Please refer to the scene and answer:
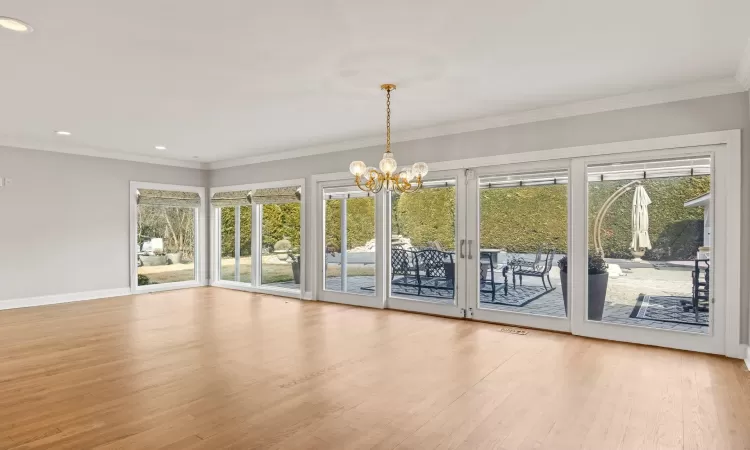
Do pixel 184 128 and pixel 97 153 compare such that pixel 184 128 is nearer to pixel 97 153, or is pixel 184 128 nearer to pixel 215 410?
pixel 97 153

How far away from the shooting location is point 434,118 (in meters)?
5.58

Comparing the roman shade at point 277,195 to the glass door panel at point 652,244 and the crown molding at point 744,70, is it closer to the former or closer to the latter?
the glass door panel at point 652,244

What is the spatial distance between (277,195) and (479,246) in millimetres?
3982

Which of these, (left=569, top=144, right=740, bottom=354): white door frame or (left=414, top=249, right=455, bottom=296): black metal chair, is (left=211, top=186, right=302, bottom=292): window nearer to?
(left=414, top=249, right=455, bottom=296): black metal chair

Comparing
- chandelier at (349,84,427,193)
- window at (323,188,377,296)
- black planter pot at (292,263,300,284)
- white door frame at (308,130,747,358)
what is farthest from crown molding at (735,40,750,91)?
black planter pot at (292,263,300,284)

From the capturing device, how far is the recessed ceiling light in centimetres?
286

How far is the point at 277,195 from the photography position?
8047 mm

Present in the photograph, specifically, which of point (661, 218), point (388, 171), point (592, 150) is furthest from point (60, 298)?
point (661, 218)

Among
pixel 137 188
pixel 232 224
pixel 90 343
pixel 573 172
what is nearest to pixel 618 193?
pixel 573 172

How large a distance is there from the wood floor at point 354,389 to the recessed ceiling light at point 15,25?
257 cm

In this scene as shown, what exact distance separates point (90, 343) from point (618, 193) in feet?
19.3

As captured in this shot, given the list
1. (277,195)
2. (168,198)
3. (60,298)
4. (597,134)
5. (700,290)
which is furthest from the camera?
(168,198)

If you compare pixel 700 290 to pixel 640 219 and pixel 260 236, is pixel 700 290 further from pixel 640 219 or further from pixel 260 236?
pixel 260 236

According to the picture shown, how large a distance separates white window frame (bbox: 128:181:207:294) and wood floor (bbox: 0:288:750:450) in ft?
8.68
